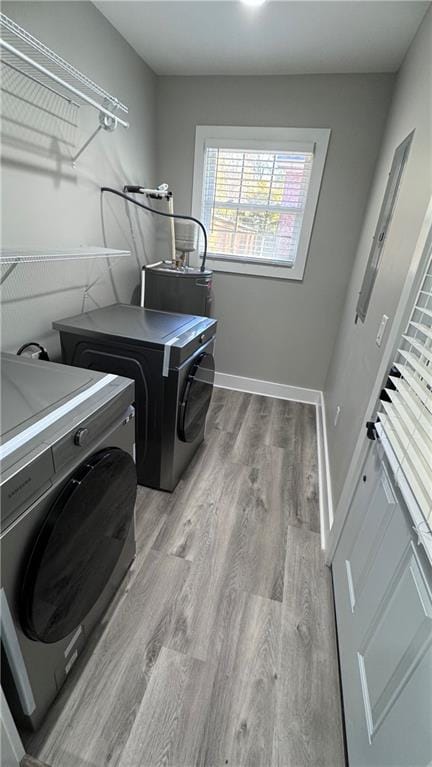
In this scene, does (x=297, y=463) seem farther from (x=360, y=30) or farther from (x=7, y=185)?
(x=360, y=30)

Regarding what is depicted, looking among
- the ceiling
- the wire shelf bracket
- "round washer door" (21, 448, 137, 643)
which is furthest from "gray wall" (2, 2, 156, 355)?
"round washer door" (21, 448, 137, 643)

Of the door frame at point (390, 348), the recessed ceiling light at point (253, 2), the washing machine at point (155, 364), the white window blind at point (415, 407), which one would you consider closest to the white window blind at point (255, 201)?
the recessed ceiling light at point (253, 2)

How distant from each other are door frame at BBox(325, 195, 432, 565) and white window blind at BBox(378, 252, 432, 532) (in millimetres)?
23

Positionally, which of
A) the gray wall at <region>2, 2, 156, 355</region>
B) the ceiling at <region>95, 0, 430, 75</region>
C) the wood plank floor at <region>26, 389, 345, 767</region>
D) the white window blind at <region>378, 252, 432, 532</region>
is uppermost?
the ceiling at <region>95, 0, 430, 75</region>

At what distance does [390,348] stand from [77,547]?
3.87ft

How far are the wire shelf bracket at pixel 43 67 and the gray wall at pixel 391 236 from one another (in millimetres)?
1397

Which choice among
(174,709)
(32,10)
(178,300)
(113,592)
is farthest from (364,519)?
(32,10)

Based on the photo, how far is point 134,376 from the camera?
1.67m

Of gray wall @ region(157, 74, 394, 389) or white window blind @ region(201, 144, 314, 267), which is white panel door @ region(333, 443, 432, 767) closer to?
gray wall @ region(157, 74, 394, 389)

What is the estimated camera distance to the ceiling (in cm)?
171

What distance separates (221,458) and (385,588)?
147 centimetres

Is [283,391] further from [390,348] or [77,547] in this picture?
[77,547]

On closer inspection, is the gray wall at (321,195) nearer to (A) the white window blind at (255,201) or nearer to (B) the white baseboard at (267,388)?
(B) the white baseboard at (267,388)

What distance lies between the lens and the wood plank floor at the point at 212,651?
40.3 inches
